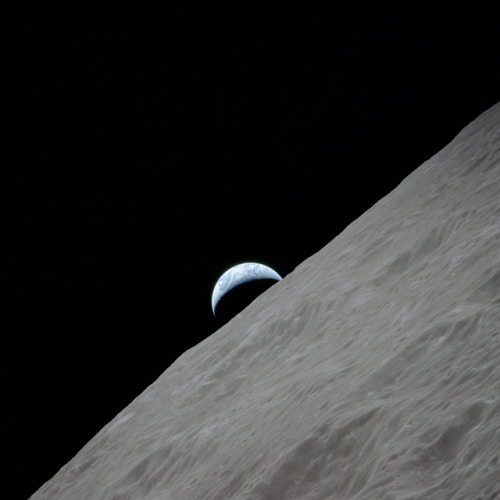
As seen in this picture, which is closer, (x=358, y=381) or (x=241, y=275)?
(x=358, y=381)

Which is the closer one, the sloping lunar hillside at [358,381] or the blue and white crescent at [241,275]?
the sloping lunar hillside at [358,381]

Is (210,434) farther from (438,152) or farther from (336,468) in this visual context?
(438,152)

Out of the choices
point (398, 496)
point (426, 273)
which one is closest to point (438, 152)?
point (426, 273)

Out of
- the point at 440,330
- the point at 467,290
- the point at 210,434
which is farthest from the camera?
the point at 210,434

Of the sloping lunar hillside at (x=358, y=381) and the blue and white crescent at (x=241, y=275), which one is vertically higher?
the blue and white crescent at (x=241, y=275)

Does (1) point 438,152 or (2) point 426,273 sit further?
(1) point 438,152
